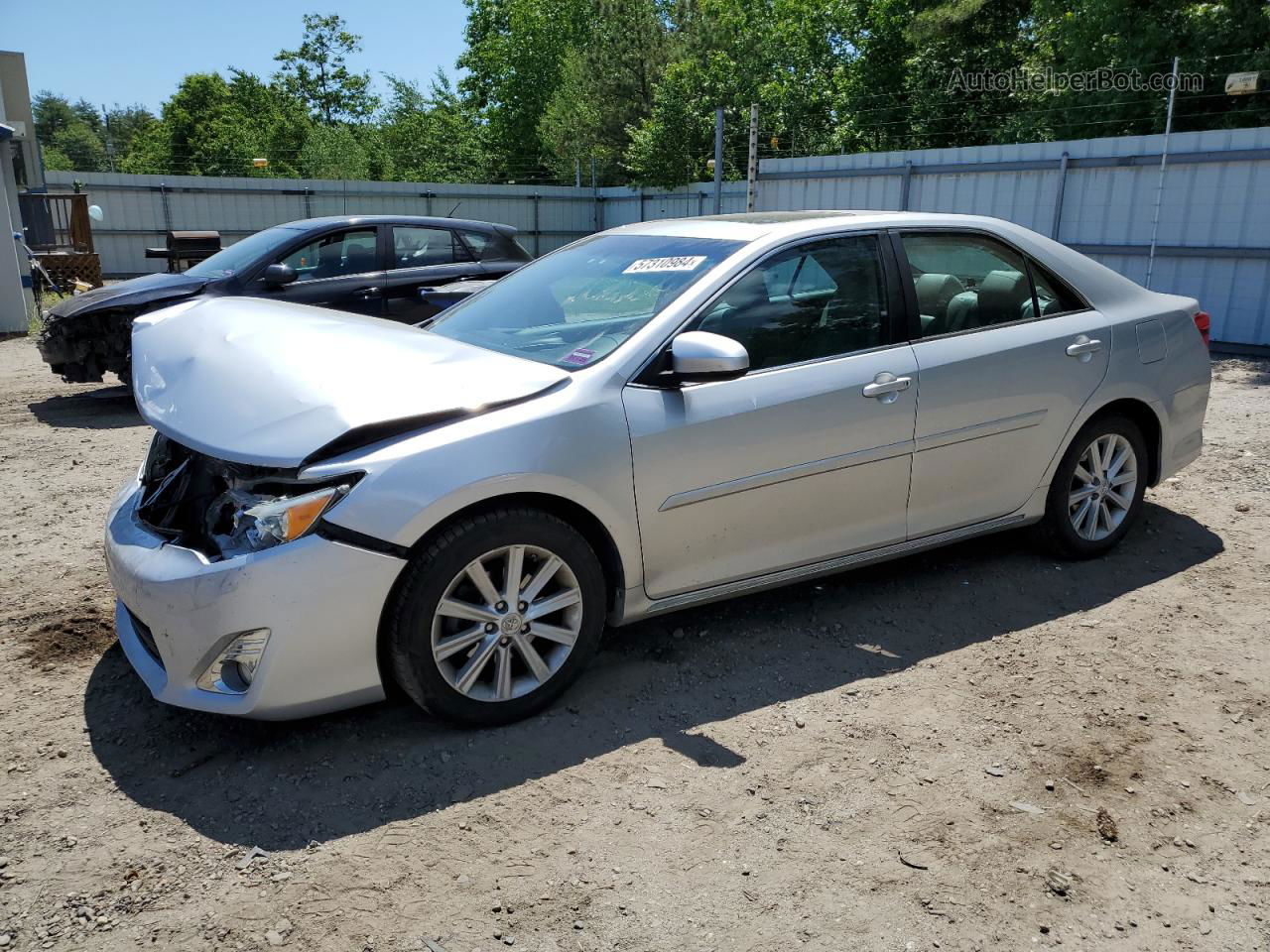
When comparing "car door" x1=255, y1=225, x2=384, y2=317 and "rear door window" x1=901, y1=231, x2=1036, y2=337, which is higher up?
"rear door window" x1=901, y1=231, x2=1036, y2=337

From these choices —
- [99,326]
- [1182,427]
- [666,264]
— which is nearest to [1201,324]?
[1182,427]

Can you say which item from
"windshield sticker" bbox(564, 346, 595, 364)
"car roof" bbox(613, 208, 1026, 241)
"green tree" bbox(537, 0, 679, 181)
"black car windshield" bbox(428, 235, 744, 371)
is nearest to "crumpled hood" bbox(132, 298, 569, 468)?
"windshield sticker" bbox(564, 346, 595, 364)

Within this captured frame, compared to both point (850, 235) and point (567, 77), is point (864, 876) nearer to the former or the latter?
point (850, 235)

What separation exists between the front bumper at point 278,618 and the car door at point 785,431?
1013 millimetres

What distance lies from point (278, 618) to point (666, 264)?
2.04 m

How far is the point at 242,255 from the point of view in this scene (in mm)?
8961

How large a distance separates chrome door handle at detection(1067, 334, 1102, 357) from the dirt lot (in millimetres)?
A: 1086

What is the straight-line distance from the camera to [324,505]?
2977 mm

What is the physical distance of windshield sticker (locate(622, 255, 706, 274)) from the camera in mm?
3928

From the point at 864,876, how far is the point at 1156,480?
330 centimetres

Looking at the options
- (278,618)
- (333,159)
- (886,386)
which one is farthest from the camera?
(333,159)

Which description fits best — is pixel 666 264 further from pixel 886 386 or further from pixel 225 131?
pixel 225 131

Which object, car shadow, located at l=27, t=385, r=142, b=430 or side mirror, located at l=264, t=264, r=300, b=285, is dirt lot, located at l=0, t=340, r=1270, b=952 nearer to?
car shadow, located at l=27, t=385, r=142, b=430

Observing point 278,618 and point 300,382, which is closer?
point 278,618
